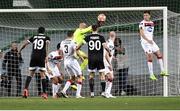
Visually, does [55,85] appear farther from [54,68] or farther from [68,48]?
[68,48]

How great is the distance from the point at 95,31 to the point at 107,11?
11.9ft

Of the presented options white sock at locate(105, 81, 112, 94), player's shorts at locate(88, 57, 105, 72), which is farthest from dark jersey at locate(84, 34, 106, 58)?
white sock at locate(105, 81, 112, 94)

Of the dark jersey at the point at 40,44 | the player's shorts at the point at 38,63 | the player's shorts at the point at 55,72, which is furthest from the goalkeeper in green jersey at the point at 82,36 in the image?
the player's shorts at the point at 38,63

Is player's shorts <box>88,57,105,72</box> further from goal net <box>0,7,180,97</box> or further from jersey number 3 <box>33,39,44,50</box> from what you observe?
goal net <box>0,7,180,97</box>

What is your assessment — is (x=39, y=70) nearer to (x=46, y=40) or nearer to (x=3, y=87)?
(x=46, y=40)

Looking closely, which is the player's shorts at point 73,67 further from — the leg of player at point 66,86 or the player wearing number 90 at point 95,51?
the player wearing number 90 at point 95,51

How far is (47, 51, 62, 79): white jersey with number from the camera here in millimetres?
20359

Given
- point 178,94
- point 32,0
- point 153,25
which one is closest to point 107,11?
point 153,25

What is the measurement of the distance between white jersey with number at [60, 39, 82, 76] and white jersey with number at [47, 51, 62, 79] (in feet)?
1.90

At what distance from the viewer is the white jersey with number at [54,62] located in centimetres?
2036

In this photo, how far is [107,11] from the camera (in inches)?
866

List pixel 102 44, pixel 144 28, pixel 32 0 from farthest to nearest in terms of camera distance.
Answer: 1. pixel 32 0
2. pixel 144 28
3. pixel 102 44

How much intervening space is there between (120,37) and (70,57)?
3.49 meters

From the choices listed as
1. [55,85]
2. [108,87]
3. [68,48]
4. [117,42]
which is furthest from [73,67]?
[117,42]
